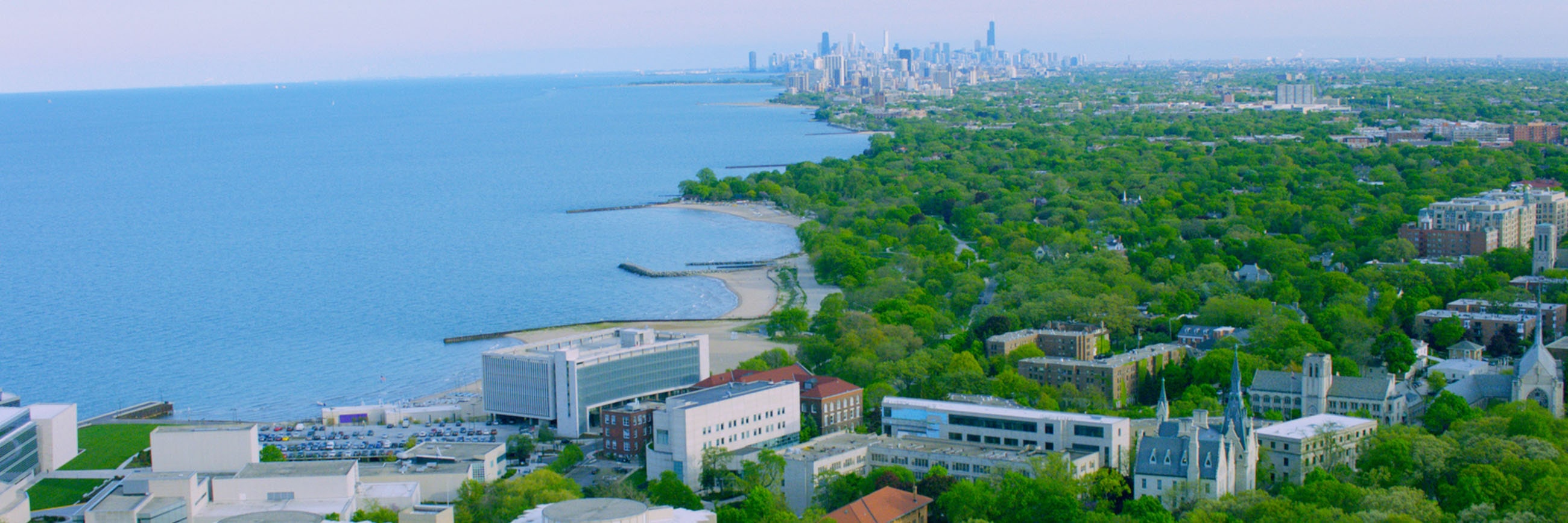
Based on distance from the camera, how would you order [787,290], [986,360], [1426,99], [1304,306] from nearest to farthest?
[986,360] → [1304,306] → [787,290] → [1426,99]

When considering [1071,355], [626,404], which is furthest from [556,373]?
[1071,355]

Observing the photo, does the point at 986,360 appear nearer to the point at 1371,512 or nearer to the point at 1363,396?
the point at 1363,396

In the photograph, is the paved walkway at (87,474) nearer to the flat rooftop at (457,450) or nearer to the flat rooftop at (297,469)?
the flat rooftop at (297,469)

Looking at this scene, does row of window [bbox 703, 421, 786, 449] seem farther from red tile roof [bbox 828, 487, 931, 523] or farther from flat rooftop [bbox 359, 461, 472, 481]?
red tile roof [bbox 828, 487, 931, 523]

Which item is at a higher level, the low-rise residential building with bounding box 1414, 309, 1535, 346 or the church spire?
the church spire

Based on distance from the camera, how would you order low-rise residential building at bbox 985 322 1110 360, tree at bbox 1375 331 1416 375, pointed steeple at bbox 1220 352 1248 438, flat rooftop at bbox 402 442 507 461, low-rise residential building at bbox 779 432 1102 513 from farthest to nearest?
low-rise residential building at bbox 985 322 1110 360
tree at bbox 1375 331 1416 375
flat rooftop at bbox 402 442 507 461
low-rise residential building at bbox 779 432 1102 513
pointed steeple at bbox 1220 352 1248 438

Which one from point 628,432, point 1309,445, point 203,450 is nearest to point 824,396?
point 628,432

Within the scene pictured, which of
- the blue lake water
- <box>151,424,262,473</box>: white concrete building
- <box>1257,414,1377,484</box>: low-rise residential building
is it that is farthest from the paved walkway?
<box>1257,414,1377,484</box>: low-rise residential building

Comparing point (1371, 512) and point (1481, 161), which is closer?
point (1371, 512)
